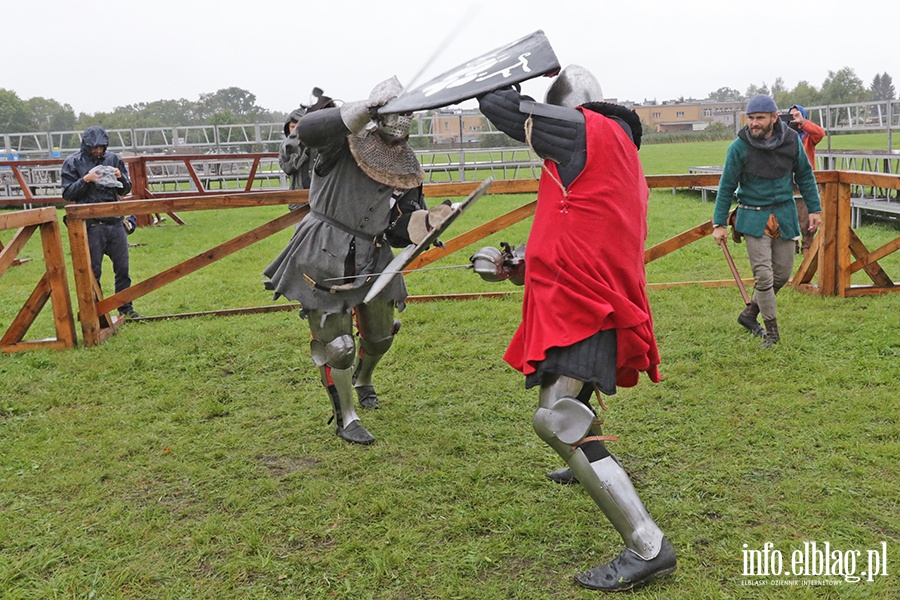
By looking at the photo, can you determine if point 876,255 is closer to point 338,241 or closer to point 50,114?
point 338,241

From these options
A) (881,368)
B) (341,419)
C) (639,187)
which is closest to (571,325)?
(639,187)

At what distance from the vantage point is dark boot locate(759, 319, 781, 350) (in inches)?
205

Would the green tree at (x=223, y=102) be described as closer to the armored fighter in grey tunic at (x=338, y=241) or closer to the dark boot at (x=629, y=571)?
the armored fighter in grey tunic at (x=338, y=241)

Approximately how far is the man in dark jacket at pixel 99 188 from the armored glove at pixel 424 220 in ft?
12.3

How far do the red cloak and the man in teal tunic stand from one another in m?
2.79

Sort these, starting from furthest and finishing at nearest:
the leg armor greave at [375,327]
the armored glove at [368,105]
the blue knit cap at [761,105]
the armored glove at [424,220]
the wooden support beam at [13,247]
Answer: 1. the wooden support beam at [13,247]
2. the blue knit cap at [761,105]
3. the leg armor greave at [375,327]
4. the armored glove at [424,220]
5. the armored glove at [368,105]

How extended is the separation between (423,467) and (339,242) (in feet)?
3.68

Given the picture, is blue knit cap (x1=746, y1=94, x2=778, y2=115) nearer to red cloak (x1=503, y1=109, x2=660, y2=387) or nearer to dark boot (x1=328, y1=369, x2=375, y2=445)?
red cloak (x1=503, y1=109, x2=660, y2=387)

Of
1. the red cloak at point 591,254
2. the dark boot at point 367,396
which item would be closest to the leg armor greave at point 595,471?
the red cloak at point 591,254

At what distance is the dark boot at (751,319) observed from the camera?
5.47m

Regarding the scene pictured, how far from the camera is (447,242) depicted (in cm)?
617

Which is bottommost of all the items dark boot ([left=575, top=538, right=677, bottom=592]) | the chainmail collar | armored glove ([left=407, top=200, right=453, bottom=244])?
dark boot ([left=575, top=538, right=677, bottom=592])

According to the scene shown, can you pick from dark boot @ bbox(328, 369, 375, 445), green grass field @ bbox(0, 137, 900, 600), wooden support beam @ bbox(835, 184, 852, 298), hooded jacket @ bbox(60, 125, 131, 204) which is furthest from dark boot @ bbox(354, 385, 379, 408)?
wooden support beam @ bbox(835, 184, 852, 298)

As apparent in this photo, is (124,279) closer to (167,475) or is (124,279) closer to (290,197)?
(290,197)
